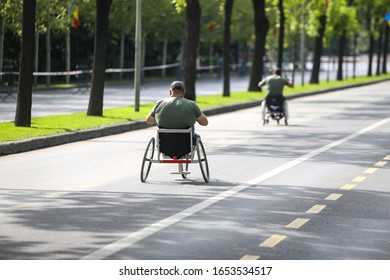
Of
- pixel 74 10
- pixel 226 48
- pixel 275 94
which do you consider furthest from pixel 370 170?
pixel 74 10

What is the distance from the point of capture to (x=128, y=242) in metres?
11.4

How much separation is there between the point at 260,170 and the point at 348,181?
1.81 meters

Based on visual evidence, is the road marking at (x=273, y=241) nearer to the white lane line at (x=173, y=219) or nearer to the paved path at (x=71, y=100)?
the white lane line at (x=173, y=219)

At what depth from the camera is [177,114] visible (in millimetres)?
16469

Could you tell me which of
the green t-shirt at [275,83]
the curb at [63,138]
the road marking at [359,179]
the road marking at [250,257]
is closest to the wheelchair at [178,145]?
the road marking at [359,179]

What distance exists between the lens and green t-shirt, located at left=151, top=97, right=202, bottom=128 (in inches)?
648

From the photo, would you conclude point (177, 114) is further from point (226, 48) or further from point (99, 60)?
point (226, 48)

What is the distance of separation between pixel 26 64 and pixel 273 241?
14.9 meters

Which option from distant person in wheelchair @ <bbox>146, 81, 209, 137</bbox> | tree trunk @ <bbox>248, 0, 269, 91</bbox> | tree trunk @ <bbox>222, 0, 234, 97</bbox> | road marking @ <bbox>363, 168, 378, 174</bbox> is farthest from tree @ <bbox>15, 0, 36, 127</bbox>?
tree trunk @ <bbox>248, 0, 269, 91</bbox>

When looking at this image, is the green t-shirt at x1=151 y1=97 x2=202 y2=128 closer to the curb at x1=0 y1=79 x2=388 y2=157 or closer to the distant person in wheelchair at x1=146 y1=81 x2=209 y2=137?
the distant person in wheelchair at x1=146 y1=81 x2=209 y2=137

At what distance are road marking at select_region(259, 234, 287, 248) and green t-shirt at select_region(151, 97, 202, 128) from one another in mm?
4766

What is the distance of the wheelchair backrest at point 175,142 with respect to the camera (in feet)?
53.9
